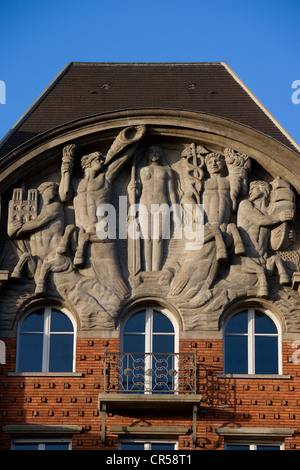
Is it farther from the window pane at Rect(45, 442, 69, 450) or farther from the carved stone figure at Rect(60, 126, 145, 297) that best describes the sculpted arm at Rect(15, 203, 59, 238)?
the window pane at Rect(45, 442, 69, 450)

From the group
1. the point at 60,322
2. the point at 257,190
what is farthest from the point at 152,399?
the point at 257,190

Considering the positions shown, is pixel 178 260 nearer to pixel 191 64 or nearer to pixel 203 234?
pixel 203 234

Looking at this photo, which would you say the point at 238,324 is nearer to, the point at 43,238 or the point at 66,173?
the point at 43,238

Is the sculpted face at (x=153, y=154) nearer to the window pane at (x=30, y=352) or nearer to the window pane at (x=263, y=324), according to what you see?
the window pane at (x=263, y=324)

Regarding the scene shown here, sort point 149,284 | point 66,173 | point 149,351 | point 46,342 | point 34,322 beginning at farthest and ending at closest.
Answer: point 66,173 < point 34,322 < point 149,284 < point 46,342 < point 149,351

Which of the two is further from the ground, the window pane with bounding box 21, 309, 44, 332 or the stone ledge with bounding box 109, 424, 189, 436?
the window pane with bounding box 21, 309, 44, 332

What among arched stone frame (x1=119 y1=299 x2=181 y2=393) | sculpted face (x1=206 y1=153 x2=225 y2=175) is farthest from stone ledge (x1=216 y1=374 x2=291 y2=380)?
sculpted face (x1=206 y1=153 x2=225 y2=175)

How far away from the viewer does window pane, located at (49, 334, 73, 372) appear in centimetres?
3012

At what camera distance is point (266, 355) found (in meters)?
30.3

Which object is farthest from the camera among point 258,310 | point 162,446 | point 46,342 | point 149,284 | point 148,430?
point 258,310

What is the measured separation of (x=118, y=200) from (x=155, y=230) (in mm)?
1108

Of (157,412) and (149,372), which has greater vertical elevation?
(149,372)

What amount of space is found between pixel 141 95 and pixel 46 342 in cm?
693

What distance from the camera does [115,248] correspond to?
101 ft
